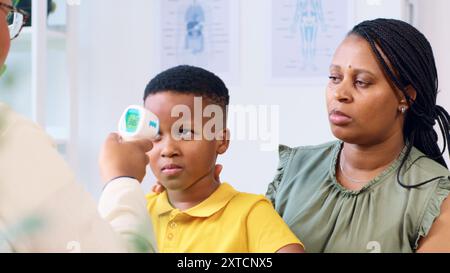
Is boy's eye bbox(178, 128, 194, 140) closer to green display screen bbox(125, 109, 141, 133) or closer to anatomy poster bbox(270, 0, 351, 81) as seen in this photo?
green display screen bbox(125, 109, 141, 133)

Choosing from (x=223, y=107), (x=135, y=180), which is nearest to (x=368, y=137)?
(x=223, y=107)

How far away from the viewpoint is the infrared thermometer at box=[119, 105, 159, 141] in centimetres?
78

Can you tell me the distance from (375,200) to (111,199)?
0.44 meters

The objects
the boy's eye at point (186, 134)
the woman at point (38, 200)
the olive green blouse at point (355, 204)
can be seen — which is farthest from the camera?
the boy's eye at point (186, 134)

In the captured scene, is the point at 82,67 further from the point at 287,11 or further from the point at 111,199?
the point at 111,199

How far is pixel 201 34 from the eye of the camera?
1882mm

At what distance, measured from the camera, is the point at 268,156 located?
1.81 m

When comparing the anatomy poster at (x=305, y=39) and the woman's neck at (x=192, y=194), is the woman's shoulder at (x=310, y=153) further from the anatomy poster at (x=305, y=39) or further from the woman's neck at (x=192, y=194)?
the anatomy poster at (x=305, y=39)

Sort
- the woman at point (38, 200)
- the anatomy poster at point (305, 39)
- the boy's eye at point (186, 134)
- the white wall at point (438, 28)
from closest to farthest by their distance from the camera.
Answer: the woman at point (38, 200), the boy's eye at point (186, 134), the white wall at point (438, 28), the anatomy poster at point (305, 39)

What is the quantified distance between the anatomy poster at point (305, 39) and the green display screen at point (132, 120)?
0.93 meters

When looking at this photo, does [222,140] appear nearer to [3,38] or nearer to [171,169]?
[171,169]

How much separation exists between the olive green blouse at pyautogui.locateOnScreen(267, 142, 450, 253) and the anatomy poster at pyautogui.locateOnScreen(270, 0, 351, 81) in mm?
733

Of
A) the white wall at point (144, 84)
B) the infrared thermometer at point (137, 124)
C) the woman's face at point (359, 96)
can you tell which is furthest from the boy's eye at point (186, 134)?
the white wall at point (144, 84)

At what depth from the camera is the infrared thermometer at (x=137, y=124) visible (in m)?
0.78
